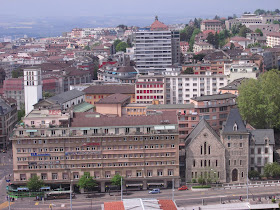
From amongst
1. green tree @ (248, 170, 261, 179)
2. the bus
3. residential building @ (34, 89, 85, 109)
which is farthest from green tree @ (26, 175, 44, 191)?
green tree @ (248, 170, 261, 179)

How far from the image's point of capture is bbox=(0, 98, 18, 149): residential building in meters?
111

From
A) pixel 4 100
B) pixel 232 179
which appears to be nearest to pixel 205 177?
pixel 232 179

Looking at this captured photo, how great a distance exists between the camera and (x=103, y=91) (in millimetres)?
125312

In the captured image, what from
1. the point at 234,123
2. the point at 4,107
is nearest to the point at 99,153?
the point at 234,123

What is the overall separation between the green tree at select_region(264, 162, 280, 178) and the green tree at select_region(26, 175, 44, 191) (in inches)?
1210

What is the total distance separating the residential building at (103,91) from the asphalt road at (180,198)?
46772 mm

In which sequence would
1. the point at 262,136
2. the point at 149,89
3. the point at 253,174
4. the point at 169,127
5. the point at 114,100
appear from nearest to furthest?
the point at 169,127
the point at 253,174
the point at 262,136
the point at 114,100
the point at 149,89

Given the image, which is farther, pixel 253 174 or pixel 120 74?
pixel 120 74

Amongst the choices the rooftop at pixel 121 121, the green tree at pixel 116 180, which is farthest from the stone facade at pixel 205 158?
the green tree at pixel 116 180

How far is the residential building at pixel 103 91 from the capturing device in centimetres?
12481

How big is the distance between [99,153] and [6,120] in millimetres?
37178

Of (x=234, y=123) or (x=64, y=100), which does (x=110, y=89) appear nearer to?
(x=64, y=100)

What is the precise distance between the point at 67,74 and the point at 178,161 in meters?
87.9

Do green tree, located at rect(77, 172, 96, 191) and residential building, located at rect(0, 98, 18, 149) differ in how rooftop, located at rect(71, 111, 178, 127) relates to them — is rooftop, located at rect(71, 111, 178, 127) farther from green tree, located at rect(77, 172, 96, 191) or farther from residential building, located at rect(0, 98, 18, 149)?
residential building, located at rect(0, 98, 18, 149)
